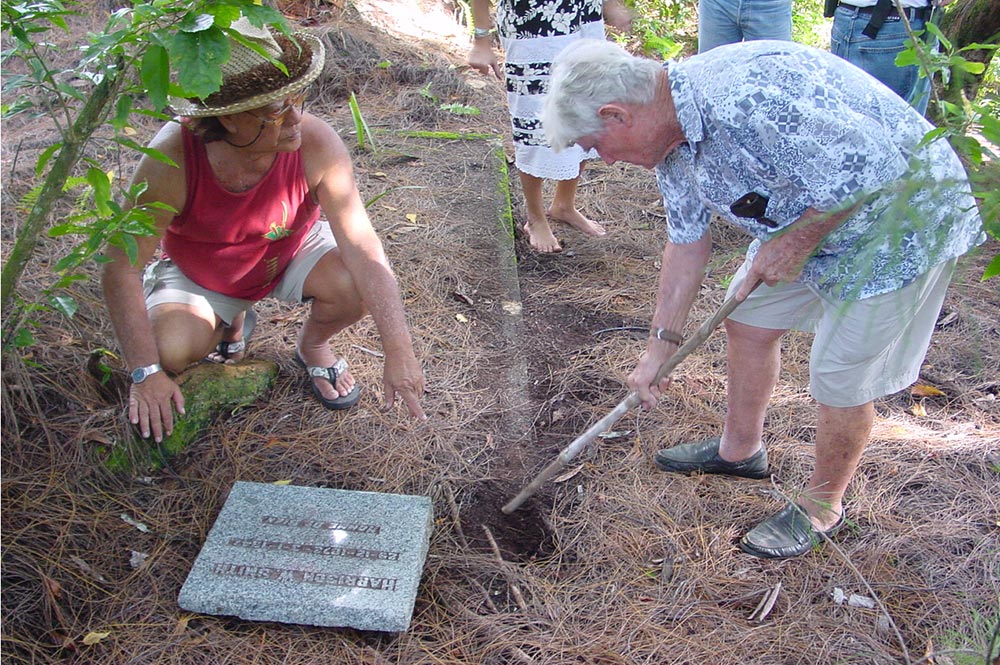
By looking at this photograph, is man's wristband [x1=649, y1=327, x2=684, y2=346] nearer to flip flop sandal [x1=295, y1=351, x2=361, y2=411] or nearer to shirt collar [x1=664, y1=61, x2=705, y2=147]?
shirt collar [x1=664, y1=61, x2=705, y2=147]

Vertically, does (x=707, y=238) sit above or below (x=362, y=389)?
above

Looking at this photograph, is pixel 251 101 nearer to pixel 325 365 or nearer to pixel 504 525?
pixel 325 365

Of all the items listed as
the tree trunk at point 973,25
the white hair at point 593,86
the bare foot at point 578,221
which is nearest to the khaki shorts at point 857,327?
the white hair at point 593,86

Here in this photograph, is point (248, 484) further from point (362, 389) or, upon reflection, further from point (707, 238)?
point (707, 238)

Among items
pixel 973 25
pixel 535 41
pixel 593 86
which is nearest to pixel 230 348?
pixel 593 86

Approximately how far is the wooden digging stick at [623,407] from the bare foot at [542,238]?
1.68 metres

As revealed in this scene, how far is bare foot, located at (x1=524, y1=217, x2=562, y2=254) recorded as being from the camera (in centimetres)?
413

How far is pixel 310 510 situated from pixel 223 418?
602 mm

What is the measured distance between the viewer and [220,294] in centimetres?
272

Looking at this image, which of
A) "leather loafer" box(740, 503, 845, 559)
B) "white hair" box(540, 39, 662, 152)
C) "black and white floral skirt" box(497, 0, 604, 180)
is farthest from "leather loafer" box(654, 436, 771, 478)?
"black and white floral skirt" box(497, 0, 604, 180)

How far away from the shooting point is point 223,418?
9.11ft

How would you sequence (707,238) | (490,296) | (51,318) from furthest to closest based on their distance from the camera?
1. (490,296)
2. (51,318)
3. (707,238)

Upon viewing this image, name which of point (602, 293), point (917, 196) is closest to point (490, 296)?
point (602, 293)

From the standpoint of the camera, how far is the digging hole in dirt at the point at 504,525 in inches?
98.6
